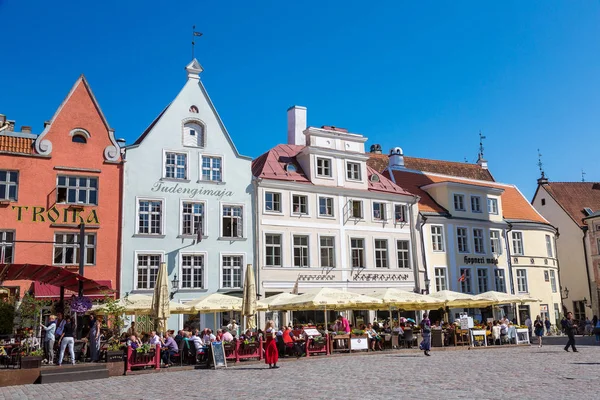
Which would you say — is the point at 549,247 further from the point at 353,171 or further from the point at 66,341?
the point at 66,341

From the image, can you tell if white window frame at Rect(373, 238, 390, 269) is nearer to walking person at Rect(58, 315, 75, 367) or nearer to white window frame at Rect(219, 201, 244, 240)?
white window frame at Rect(219, 201, 244, 240)

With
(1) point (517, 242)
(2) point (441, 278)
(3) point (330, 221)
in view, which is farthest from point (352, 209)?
(1) point (517, 242)

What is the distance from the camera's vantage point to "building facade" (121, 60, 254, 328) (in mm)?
30062

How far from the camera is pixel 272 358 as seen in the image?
20.1 m

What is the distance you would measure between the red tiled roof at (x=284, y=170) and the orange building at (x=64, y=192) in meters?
8.51

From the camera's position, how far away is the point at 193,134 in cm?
3291

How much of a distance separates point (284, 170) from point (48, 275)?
1666 centimetres

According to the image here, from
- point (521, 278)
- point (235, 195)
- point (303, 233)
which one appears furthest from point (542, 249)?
point (235, 195)

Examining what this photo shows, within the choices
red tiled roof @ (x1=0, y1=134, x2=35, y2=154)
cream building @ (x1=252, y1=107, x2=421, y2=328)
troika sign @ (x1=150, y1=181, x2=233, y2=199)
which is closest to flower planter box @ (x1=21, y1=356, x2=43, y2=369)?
red tiled roof @ (x1=0, y1=134, x2=35, y2=154)

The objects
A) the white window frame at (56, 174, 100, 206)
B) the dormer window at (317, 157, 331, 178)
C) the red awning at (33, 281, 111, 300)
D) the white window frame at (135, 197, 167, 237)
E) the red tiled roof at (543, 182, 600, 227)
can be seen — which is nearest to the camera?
the red awning at (33, 281, 111, 300)

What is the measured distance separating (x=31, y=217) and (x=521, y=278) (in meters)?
32.0

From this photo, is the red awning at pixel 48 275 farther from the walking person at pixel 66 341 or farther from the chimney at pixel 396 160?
the chimney at pixel 396 160

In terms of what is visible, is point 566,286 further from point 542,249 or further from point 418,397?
point 418,397

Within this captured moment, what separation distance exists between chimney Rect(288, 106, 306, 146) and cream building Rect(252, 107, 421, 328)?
415 millimetres
